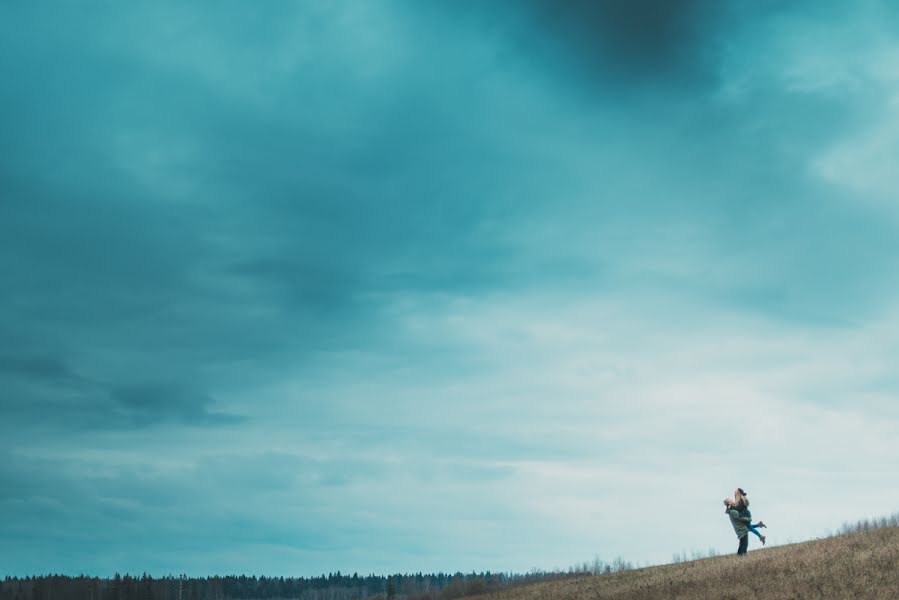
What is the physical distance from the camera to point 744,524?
40000 millimetres

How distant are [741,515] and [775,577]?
797cm

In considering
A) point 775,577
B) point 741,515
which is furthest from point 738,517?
point 775,577

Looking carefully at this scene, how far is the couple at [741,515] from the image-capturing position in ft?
130

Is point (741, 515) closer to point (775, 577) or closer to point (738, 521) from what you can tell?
point (738, 521)

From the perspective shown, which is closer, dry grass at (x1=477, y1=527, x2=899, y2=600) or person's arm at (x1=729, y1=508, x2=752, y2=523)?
dry grass at (x1=477, y1=527, x2=899, y2=600)

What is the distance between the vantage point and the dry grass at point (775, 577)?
1152 inches

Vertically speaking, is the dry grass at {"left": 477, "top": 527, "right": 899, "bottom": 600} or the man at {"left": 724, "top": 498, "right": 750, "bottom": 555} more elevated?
the man at {"left": 724, "top": 498, "right": 750, "bottom": 555}

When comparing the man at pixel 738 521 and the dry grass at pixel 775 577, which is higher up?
the man at pixel 738 521

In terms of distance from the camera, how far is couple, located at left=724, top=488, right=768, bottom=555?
39719mm

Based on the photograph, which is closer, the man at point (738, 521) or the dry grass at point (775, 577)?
the dry grass at point (775, 577)

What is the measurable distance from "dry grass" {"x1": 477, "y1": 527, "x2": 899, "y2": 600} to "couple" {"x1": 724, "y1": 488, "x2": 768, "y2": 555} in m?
1.03

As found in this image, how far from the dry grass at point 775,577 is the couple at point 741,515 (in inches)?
40.5

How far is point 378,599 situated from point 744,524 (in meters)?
38.4

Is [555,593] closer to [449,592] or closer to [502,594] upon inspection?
[502,594]
